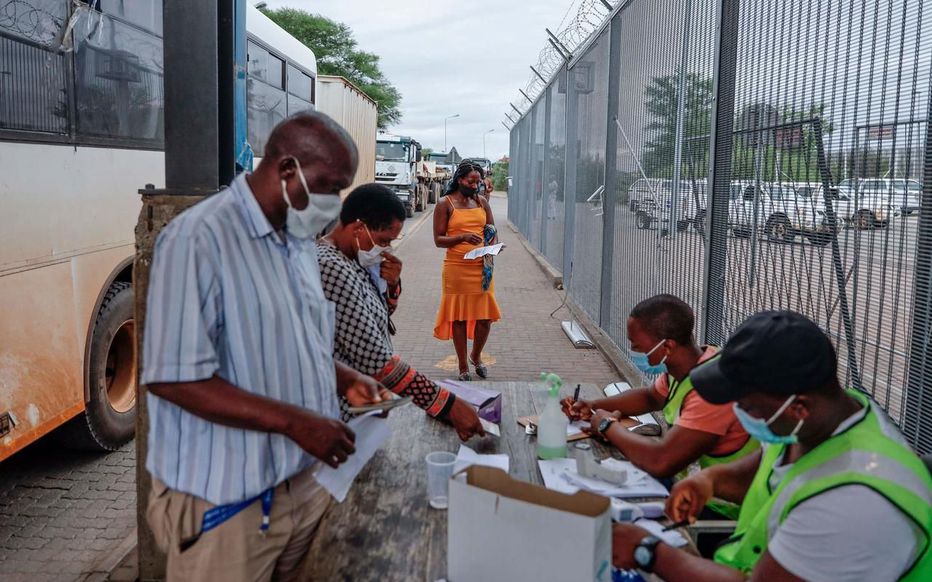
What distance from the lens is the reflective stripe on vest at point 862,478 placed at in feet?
5.36

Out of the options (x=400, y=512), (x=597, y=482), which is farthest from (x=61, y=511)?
(x=597, y=482)

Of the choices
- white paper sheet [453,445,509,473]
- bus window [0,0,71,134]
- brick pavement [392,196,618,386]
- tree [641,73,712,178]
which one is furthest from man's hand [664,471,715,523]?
brick pavement [392,196,618,386]

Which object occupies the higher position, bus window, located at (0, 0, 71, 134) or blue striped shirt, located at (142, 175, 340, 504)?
bus window, located at (0, 0, 71, 134)

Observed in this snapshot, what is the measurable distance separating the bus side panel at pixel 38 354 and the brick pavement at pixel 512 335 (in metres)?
3.17

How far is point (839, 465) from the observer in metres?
1.72

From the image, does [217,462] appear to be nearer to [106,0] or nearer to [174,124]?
[174,124]

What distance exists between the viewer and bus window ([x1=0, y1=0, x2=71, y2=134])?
3924mm

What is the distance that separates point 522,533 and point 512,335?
7.21 metres

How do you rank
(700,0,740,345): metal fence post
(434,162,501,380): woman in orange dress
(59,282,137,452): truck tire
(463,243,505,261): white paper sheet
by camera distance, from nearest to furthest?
(700,0,740,345): metal fence post < (59,282,137,452): truck tire < (463,243,505,261): white paper sheet < (434,162,501,380): woman in orange dress

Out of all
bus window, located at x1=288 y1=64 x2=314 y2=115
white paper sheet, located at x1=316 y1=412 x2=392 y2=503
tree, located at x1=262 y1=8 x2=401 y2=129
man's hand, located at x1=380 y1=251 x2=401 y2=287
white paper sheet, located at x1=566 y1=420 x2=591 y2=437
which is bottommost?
white paper sheet, located at x1=566 y1=420 x2=591 y2=437

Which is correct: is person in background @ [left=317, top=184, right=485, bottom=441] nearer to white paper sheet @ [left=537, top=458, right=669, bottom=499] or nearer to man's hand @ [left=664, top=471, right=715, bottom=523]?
white paper sheet @ [left=537, top=458, right=669, bottom=499]

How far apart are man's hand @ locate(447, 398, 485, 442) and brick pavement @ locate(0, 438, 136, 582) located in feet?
6.06

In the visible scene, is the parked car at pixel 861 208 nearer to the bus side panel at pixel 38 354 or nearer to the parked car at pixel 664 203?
the parked car at pixel 664 203

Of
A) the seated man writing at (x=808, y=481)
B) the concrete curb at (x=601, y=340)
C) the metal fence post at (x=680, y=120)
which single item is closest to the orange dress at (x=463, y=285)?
the concrete curb at (x=601, y=340)
